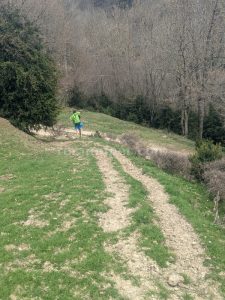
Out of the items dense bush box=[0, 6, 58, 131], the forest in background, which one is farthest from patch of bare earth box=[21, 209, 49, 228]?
the forest in background

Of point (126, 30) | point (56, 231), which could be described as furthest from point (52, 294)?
point (126, 30)

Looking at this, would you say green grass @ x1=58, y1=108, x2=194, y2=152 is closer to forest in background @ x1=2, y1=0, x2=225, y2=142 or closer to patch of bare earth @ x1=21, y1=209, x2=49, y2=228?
forest in background @ x1=2, y1=0, x2=225, y2=142

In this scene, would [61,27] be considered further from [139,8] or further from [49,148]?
[49,148]

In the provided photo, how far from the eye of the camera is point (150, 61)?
47.5 meters

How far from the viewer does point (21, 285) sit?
9602 mm

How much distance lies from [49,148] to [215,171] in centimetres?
948

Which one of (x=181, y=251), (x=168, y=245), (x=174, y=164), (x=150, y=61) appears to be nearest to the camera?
(x=181, y=251)

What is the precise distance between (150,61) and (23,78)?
24601 mm

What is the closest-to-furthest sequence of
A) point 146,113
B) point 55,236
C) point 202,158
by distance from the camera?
point 55,236, point 202,158, point 146,113

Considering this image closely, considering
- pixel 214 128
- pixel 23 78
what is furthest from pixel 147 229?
pixel 214 128

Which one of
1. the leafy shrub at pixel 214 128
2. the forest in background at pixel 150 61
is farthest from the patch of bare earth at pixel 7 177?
the leafy shrub at pixel 214 128

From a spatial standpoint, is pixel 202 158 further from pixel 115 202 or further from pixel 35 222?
pixel 35 222

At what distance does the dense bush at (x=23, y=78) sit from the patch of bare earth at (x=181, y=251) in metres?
13.1

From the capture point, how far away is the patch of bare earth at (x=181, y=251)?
9.85 metres
